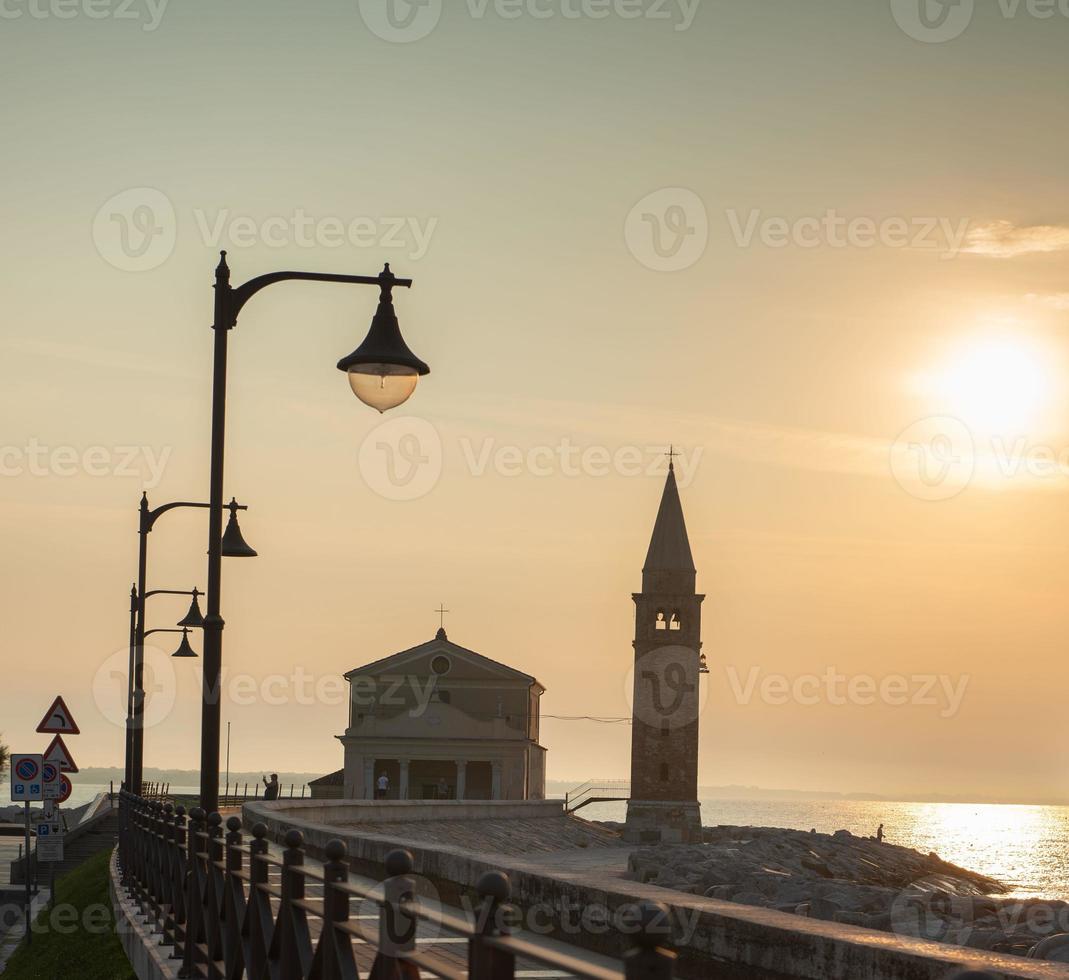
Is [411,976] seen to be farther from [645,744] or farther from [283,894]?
[645,744]

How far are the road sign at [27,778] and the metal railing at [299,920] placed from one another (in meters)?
8.18

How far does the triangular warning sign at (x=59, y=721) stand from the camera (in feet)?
73.9

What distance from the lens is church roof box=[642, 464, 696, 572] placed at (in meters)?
64.9

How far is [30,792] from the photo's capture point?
76.3 ft

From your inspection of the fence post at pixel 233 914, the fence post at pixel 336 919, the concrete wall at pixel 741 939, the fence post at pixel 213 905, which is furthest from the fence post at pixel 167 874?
the fence post at pixel 336 919

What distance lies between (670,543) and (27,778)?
145 feet

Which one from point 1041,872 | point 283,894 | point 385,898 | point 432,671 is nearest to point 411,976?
point 385,898

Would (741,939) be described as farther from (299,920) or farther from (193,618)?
(193,618)

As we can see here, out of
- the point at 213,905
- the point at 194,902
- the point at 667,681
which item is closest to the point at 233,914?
the point at 213,905

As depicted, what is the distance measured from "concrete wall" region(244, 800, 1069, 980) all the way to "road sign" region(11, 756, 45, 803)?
1133cm

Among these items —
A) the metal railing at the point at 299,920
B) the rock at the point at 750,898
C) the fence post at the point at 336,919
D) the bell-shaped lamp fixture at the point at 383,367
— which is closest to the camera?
the metal railing at the point at 299,920

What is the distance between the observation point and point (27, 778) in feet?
76.6

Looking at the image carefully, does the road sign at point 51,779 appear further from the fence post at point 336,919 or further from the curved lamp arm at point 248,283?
the fence post at point 336,919

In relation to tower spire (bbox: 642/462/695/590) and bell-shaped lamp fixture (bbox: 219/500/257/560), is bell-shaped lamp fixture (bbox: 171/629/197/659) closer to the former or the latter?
bell-shaped lamp fixture (bbox: 219/500/257/560)
